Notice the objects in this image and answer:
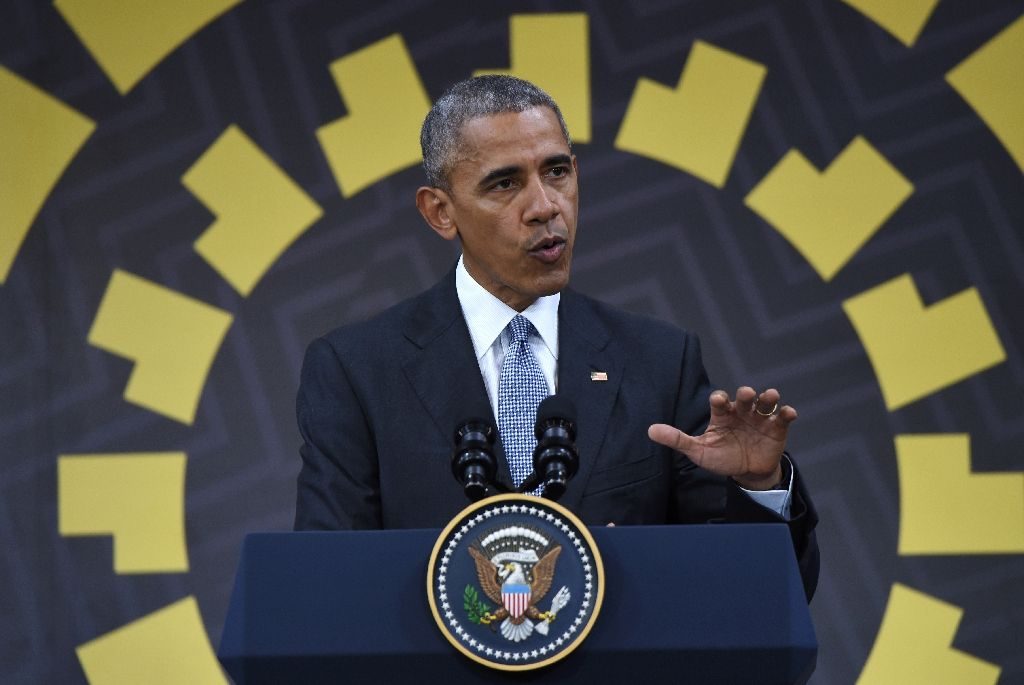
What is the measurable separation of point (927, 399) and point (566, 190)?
1472mm

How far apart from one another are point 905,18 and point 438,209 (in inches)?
62.0

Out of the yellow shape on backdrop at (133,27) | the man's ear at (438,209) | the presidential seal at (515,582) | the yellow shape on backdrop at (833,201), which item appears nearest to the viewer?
the presidential seal at (515,582)

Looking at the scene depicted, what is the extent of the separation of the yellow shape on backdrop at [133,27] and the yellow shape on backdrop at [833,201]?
1.44 metres

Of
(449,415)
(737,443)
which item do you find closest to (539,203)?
(449,415)

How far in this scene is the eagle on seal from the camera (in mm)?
1494

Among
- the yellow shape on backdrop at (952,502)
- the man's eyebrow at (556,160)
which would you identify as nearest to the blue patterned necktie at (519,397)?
the man's eyebrow at (556,160)

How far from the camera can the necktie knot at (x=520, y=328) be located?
2.27 meters

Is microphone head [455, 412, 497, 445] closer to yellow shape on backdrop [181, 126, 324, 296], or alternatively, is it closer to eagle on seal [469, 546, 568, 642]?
eagle on seal [469, 546, 568, 642]

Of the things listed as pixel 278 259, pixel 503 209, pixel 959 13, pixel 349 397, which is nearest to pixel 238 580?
pixel 349 397

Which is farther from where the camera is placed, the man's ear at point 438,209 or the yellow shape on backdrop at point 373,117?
the yellow shape on backdrop at point 373,117

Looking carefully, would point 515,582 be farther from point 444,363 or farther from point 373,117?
point 373,117

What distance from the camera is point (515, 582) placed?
150 cm

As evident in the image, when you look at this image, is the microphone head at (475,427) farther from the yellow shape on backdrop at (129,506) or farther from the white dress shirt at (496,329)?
the yellow shape on backdrop at (129,506)

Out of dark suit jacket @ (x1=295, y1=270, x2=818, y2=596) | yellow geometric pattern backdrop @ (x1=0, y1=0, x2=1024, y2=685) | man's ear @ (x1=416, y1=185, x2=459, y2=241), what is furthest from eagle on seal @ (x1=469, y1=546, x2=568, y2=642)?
yellow geometric pattern backdrop @ (x1=0, y1=0, x2=1024, y2=685)
